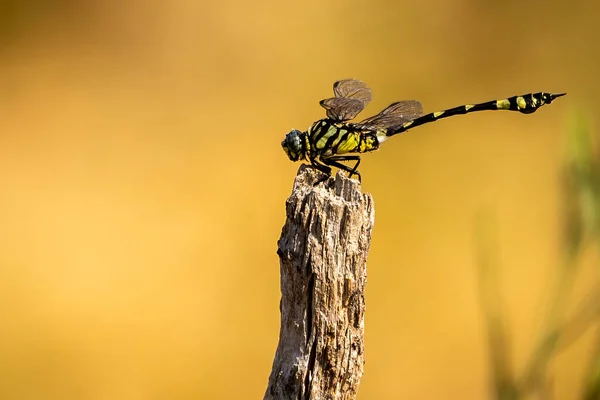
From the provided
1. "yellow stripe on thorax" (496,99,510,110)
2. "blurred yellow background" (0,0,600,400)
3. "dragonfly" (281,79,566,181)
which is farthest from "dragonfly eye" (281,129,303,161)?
"blurred yellow background" (0,0,600,400)

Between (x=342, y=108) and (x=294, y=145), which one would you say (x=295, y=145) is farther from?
(x=342, y=108)

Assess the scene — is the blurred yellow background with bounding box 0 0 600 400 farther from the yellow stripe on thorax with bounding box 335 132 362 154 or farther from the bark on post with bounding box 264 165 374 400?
the bark on post with bounding box 264 165 374 400

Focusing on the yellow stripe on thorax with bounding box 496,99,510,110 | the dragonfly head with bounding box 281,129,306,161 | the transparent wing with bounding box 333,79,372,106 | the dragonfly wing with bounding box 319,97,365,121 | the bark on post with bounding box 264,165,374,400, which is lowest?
the bark on post with bounding box 264,165,374,400

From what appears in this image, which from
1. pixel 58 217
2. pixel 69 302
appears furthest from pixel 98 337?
pixel 58 217

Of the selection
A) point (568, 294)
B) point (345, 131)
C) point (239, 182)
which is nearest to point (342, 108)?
point (345, 131)

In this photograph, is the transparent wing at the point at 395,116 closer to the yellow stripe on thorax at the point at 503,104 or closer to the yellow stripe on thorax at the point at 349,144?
the yellow stripe on thorax at the point at 349,144

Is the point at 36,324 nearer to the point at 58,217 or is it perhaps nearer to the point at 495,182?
the point at 58,217

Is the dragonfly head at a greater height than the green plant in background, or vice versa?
the dragonfly head

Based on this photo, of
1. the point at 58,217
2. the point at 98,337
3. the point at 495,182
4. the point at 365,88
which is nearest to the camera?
the point at 365,88
